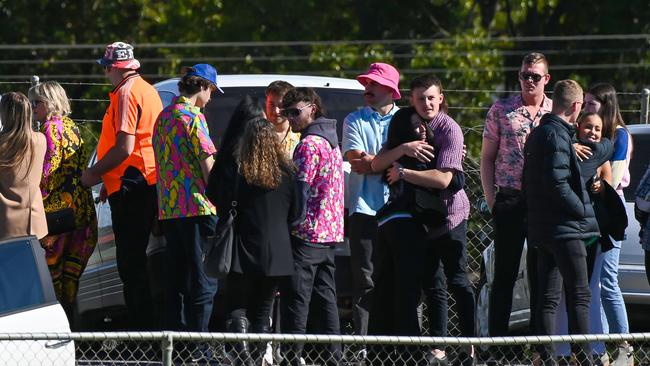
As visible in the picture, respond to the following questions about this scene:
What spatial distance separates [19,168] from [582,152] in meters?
3.29

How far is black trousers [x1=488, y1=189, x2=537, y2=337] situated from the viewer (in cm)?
821

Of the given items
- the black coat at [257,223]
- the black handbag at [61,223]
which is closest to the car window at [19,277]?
the black coat at [257,223]

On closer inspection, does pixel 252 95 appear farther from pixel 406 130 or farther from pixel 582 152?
pixel 582 152

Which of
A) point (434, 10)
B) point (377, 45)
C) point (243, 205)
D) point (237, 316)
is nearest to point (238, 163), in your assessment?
point (243, 205)

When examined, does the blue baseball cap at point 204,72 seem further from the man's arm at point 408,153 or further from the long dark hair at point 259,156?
the man's arm at point 408,153

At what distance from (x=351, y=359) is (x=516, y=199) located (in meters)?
1.36

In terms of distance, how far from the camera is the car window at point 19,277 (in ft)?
22.7

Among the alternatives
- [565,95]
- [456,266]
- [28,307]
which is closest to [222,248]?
[28,307]

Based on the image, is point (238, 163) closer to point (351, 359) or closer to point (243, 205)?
point (243, 205)

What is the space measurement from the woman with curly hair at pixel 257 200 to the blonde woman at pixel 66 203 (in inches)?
54.2

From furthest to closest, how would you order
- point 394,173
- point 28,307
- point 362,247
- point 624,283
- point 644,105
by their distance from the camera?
point 644,105
point 624,283
point 362,247
point 394,173
point 28,307

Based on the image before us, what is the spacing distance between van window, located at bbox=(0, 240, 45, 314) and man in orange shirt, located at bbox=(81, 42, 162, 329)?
1.39 m

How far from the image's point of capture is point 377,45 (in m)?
21.3

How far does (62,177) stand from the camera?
875cm
